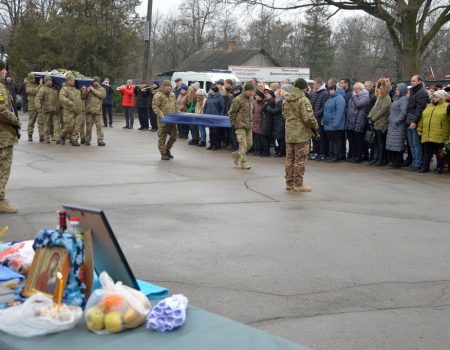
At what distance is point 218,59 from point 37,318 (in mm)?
57589

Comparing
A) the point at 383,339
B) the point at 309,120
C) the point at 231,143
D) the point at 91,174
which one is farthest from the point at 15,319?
the point at 231,143

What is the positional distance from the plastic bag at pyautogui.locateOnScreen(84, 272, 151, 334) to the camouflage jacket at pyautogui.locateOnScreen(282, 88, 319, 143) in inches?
303

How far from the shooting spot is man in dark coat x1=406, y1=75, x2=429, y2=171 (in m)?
14.8

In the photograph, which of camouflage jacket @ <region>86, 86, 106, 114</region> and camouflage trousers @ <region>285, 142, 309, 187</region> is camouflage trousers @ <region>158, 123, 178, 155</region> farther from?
camouflage trousers @ <region>285, 142, 309, 187</region>

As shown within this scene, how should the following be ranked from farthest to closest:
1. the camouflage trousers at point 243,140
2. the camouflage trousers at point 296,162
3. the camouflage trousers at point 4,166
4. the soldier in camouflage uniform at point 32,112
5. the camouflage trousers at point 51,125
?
the soldier in camouflage uniform at point 32,112
the camouflage trousers at point 51,125
the camouflage trousers at point 243,140
the camouflage trousers at point 296,162
the camouflage trousers at point 4,166

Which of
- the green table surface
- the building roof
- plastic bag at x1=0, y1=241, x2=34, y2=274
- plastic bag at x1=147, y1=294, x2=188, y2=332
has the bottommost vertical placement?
the green table surface

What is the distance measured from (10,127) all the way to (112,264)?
205 inches

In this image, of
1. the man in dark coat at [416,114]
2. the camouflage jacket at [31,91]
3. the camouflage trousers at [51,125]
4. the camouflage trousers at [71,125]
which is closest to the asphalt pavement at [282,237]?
the man in dark coat at [416,114]

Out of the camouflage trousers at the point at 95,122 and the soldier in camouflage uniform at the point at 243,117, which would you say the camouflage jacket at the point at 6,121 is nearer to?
the soldier in camouflage uniform at the point at 243,117

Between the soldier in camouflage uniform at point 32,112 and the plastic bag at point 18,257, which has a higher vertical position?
the soldier in camouflage uniform at point 32,112

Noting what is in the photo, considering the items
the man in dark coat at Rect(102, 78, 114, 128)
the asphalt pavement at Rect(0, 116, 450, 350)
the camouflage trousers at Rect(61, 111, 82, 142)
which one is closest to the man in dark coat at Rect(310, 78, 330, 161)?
the asphalt pavement at Rect(0, 116, 450, 350)

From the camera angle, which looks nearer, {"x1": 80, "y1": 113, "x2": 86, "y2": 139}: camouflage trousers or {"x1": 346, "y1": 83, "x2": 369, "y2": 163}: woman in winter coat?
{"x1": 346, "y1": 83, "x2": 369, "y2": 163}: woman in winter coat

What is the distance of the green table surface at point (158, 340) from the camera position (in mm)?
3764

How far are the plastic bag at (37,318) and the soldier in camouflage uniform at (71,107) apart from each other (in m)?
14.5
